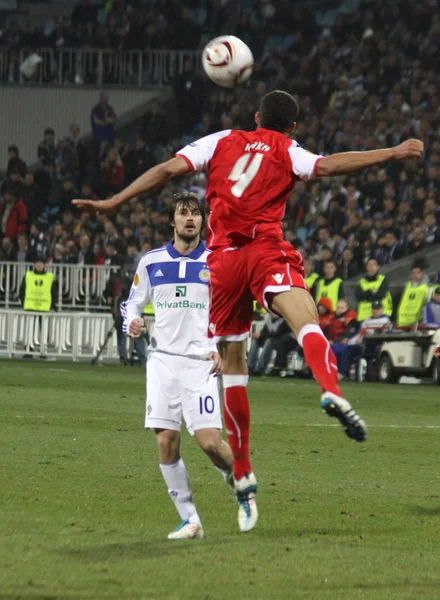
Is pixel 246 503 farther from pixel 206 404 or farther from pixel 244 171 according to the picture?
pixel 244 171

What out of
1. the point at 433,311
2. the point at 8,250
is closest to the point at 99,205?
the point at 433,311

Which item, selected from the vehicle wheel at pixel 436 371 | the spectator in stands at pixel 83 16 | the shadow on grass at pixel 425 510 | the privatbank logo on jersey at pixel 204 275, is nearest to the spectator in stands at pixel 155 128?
the spectator in stands at pixel 83 16

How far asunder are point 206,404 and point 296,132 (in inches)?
871

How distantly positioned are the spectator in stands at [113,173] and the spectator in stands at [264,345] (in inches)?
330

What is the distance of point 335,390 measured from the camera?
6.82 metres

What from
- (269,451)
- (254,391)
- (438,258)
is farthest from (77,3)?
(269,451)

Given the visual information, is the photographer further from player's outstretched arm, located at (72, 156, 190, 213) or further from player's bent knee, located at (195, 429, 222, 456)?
player's outstretched arm, located at (72, 156, 190, 213)

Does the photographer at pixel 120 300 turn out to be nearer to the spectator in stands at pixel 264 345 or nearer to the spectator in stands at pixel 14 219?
the spectator in stands at pixel 264 345

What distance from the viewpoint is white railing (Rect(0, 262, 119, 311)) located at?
27.0 m

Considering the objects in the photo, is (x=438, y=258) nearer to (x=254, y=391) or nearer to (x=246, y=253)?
(x=254, y=391)

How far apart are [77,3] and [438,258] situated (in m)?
17.3

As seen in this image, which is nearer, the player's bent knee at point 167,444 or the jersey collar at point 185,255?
the player's bent knee at point 167,444

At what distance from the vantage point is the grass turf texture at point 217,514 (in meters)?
6.30

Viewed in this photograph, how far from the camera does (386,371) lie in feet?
75.1
